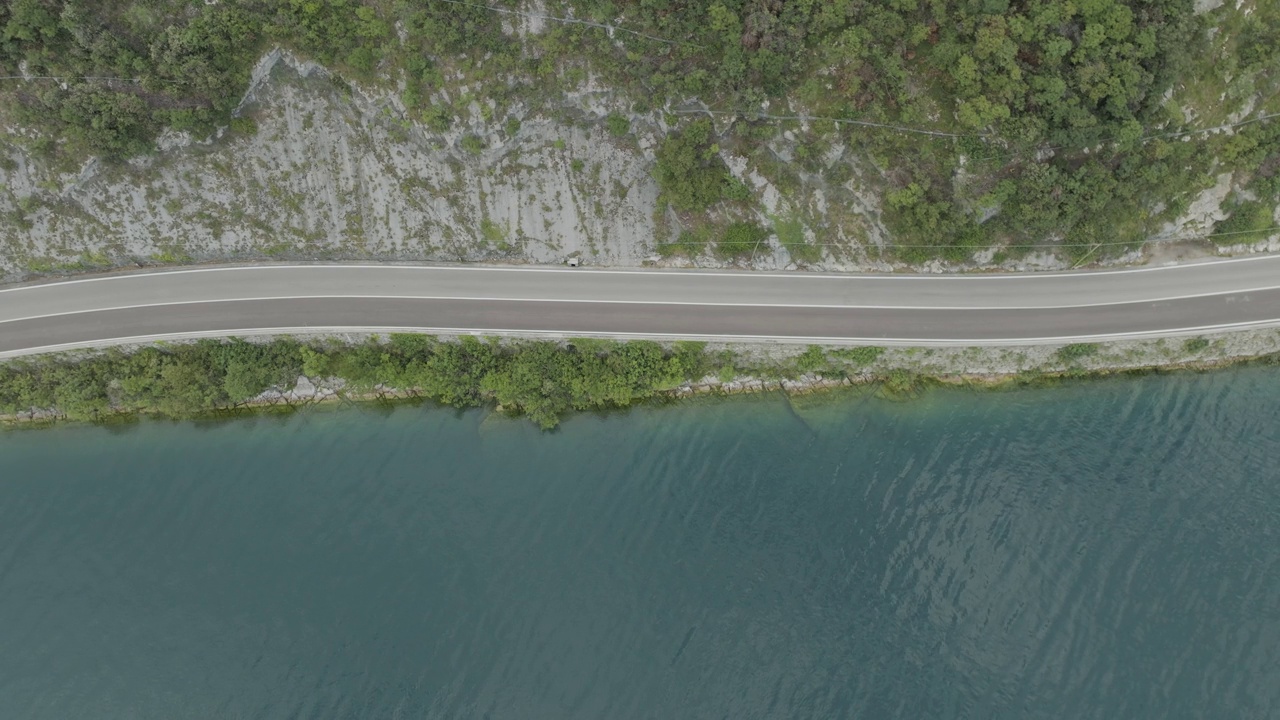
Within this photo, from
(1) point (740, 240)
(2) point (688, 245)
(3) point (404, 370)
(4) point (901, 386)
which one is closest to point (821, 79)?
(1) point (740, 240)

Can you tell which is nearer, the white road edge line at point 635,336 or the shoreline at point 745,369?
the white road edge line at point 635,336

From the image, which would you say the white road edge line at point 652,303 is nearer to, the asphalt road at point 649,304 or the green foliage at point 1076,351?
the asphalt road at point 649,304

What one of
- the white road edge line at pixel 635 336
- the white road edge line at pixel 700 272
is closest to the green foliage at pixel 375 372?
the white road edge line at pixel 635 336

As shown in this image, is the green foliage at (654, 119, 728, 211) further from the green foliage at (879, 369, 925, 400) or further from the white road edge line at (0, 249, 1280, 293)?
the green foliage at (879, 369, 925, 400)

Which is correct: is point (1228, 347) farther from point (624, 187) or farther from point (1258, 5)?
point (624, 187)

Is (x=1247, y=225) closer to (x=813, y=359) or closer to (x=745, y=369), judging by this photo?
(x=813, y=359)

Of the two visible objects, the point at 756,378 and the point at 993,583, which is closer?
the point at 993,583

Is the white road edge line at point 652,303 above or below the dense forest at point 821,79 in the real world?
below

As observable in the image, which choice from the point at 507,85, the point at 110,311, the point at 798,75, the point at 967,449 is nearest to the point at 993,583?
the point at 967,449
